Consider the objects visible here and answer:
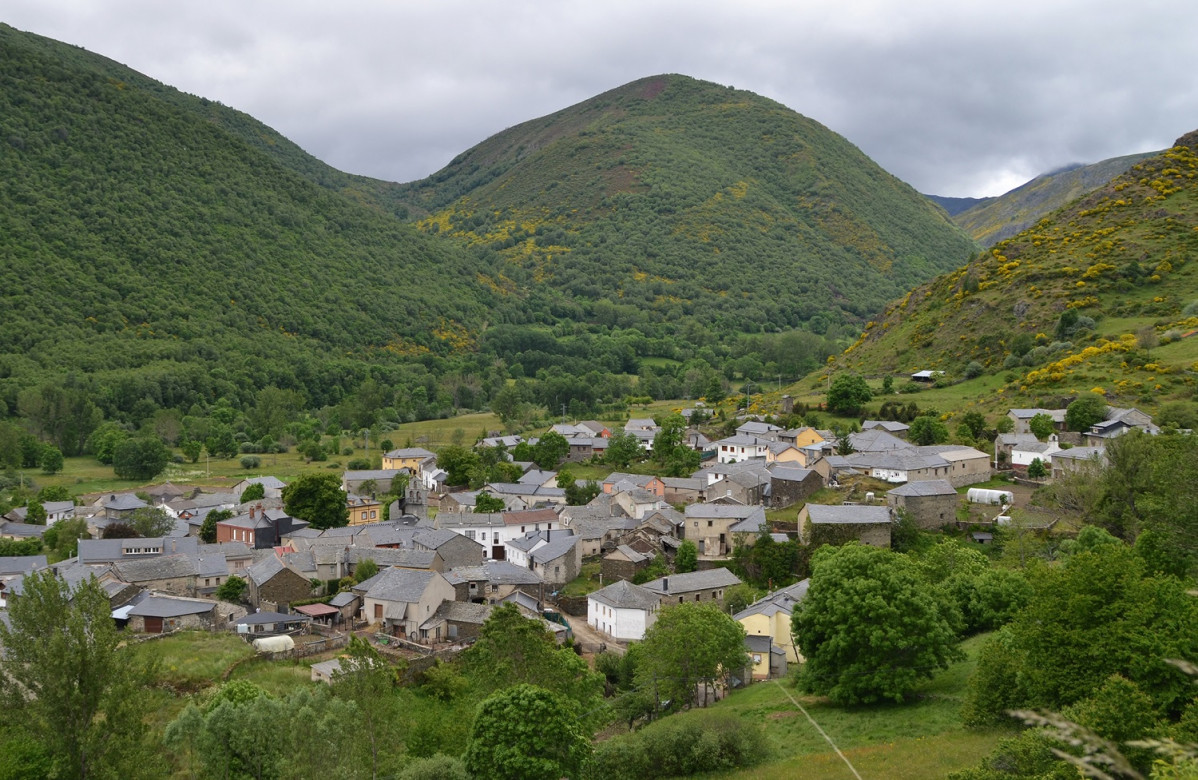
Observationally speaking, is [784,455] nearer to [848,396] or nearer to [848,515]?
[848,396]

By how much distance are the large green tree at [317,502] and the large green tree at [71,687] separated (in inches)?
1492

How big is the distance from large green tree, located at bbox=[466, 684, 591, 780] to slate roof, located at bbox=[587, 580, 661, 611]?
52.4 ft

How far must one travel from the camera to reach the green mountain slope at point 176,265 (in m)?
114

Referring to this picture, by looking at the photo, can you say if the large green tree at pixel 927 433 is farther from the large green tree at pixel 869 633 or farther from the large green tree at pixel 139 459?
the large green tree at pixel 139 459

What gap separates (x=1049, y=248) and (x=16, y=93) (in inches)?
5853

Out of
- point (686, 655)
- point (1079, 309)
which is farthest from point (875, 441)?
point (686, 655)

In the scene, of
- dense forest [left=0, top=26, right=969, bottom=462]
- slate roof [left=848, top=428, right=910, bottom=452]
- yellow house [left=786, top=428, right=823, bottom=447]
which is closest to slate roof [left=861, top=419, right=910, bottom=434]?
slate roof [left=848, top=428, right=910, bottom=452]

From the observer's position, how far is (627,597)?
42.3m

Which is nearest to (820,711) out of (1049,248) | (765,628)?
(765,628)

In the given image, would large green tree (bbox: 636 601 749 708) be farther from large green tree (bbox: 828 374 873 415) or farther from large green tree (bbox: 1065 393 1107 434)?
large green tree (bbox: 828 374 873 415)

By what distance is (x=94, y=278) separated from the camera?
125m

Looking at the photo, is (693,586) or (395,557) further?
(395,557)

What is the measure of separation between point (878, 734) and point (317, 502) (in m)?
42.9

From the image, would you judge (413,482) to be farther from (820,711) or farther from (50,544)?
(820,711)
